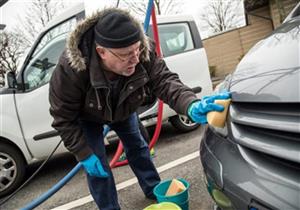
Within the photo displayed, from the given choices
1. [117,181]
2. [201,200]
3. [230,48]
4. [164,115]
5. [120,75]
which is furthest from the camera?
[230,48]

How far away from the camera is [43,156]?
3.80 m

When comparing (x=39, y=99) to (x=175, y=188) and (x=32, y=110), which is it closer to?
(x=32, y=110)

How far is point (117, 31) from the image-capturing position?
5.66ft

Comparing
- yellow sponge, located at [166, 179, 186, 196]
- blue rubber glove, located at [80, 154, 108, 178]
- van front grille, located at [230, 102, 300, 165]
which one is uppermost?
→ van front grille, located at [230, 102, 300, 165]

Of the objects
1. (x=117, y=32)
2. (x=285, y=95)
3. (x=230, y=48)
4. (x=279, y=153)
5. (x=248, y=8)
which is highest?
(x=117, y=32)

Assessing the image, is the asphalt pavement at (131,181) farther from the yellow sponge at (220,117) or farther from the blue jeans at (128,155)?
the yellow sponge at (220,117)

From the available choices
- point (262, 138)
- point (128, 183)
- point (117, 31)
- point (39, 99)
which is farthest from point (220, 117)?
point (39, 99)

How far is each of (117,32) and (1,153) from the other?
8.05ft

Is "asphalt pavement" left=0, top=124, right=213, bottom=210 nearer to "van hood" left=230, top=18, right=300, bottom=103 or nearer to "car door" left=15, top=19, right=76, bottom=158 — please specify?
"car door" left=15, top=19, right=76, bottom=158

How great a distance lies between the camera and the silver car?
1104 millimetres

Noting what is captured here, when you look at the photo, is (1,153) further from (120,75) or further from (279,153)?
(279,153)

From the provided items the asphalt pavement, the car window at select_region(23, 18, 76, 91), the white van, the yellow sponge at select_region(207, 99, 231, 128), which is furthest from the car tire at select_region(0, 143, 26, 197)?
the yellow sponge at select_region(207, 99, 231, 128)

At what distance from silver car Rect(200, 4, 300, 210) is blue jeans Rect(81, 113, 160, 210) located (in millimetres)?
923

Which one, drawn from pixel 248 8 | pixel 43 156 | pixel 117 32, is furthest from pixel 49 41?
pixel 248 8
